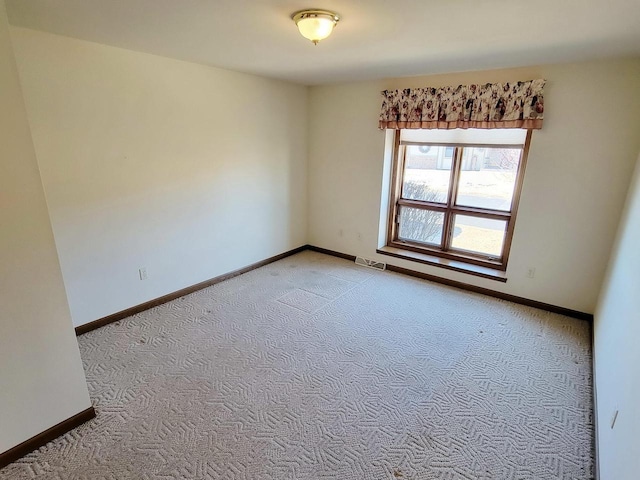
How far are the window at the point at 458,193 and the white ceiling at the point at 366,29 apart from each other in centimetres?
83

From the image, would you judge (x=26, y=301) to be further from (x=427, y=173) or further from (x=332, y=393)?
(x=427, y=173)

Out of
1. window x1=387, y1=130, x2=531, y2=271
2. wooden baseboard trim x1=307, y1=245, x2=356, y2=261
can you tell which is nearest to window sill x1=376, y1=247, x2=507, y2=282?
window x1=387, y1=130, x2=531, y2=271

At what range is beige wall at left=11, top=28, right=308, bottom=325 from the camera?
2.38 m

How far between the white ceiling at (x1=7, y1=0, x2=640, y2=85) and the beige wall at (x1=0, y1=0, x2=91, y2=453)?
738 millimetres

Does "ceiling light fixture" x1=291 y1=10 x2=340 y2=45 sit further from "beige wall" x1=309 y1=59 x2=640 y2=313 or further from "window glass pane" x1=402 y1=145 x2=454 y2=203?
"window glass pane" x1=402 y1=145 x2=454 y2=203

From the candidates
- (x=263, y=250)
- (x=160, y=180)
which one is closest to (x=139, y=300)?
(x=160, y=180)

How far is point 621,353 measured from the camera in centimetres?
166

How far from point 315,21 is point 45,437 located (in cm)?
260

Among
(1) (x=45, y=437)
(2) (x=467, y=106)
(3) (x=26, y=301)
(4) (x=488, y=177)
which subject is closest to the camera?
(3) (x=26, y=301)

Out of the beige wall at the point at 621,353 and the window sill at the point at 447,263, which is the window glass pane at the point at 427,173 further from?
the beige wall at the point at 621,353

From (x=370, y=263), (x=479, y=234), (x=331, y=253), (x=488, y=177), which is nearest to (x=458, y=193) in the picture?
(x=488, y=177)

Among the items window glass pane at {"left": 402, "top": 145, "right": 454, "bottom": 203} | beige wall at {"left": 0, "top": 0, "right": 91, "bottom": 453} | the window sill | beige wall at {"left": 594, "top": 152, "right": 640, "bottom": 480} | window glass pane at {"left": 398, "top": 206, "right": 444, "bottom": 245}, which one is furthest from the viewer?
window glass pane at {"left": 398, "top": 206, "right": 444, "bottom": 245}

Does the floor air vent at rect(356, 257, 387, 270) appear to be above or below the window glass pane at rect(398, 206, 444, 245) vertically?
below

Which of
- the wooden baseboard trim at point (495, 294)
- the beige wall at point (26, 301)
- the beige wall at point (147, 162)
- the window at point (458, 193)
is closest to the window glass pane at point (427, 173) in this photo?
the window at point (458, 193)
